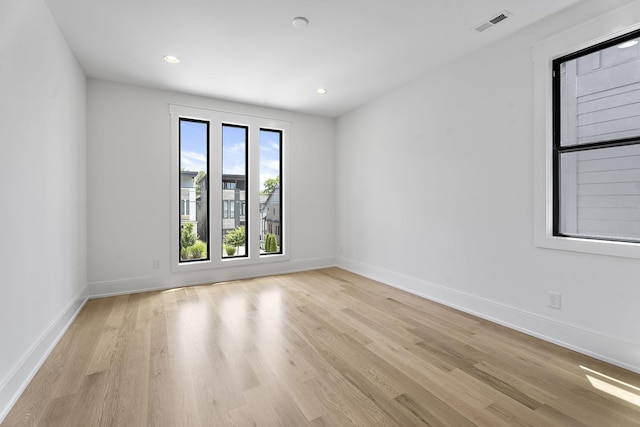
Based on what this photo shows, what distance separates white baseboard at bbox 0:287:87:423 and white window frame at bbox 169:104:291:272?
1450 millimetres

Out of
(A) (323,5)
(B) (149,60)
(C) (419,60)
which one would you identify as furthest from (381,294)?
(B) (149,60)

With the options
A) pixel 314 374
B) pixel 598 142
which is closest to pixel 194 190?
pixel 314 374

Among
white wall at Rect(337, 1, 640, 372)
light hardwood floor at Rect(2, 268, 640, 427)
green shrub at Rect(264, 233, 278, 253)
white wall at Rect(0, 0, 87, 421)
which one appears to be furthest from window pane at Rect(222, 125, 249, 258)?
white wall at Rect(337, 1, 640, 372)

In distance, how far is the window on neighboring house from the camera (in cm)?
213

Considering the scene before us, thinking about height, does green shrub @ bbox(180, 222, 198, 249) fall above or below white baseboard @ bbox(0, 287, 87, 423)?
above

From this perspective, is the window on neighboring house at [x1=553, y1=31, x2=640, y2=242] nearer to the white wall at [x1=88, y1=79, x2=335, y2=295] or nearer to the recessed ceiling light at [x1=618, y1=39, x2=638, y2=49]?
the recessed ceiling light at [x1=618, y1=39, x2=638, y2=49]

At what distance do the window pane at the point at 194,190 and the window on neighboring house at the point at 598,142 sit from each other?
407 centimetres

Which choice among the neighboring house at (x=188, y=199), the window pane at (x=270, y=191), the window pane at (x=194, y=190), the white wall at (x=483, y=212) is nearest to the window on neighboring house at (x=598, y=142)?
the white wall at (x=483, y=212)

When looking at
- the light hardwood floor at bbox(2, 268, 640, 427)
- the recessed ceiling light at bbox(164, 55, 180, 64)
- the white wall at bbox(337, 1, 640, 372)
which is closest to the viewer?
the light hardwood floor at bbox(2, 268, 640, 427)

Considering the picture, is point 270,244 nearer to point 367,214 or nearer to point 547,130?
point 367,214

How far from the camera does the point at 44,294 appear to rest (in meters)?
2.26

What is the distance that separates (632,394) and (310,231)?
13.1 ft

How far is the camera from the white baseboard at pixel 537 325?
81.4 inches

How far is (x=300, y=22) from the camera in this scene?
2504 millimetres
